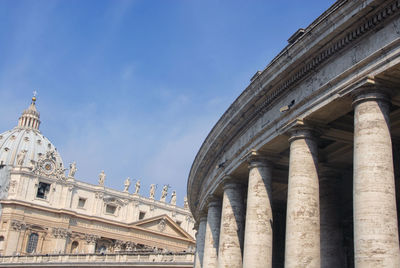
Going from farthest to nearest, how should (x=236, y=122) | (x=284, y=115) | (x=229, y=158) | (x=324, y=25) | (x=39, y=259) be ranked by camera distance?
(x=39, y=259), (x=229, y=158), (x=236, y=122), (x=284, y=115), (x=324, y=25)

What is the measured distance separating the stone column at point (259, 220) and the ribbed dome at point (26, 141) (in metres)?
122

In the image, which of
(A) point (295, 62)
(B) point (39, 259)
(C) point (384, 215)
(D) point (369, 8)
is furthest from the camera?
(B) point (39, 259)

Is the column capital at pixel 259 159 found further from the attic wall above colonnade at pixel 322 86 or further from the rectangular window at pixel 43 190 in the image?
the rectangular window at pixel 43 190

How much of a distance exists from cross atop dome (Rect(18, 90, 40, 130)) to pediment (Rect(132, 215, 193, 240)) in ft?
237

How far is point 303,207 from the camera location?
727 inches

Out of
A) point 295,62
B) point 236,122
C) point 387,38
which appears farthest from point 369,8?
point 236,122

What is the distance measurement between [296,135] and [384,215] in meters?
5.78

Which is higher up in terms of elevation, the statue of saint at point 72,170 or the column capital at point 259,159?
the statue of saint at point 72,170

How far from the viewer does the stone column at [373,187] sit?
14477 millimetres

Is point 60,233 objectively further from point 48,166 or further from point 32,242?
point 48,166

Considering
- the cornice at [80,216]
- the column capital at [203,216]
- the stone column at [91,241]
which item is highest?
the cornice at [80,216]

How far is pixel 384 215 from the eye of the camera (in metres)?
14.8

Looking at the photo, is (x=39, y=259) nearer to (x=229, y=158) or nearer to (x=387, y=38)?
(x=229, y=158)

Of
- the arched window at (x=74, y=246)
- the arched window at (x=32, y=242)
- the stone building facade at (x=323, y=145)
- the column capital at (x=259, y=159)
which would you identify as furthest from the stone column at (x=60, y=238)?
the column capital at (x=259, y=159)
